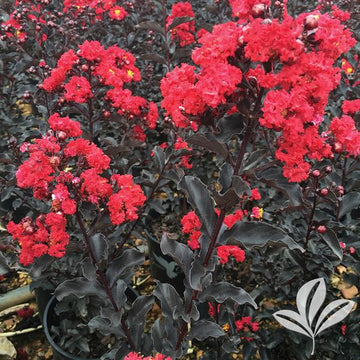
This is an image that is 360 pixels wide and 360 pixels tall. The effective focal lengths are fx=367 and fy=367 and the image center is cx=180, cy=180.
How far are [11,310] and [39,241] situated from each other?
1526mm

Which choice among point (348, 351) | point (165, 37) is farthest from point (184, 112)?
point (165, 37)

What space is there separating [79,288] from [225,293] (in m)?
0.67

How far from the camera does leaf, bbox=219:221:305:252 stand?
1.28 m

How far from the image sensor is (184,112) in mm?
1267

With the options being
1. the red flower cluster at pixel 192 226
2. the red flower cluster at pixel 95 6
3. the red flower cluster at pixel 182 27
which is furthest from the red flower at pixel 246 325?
the red flower cluster at pixel 95 6

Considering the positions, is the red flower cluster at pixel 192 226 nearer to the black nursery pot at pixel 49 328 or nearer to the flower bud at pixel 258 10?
the black nursery pot at pixel 49 328

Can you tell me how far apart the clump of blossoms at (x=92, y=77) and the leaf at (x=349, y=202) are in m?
1.27

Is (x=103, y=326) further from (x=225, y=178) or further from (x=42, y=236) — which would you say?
(x=225, y=178)

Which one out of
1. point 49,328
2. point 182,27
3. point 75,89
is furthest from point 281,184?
point 182,27

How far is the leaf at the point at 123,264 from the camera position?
1687mm

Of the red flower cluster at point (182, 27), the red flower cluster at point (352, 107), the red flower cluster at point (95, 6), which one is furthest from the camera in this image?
the red flower cluster at point (95, 6)

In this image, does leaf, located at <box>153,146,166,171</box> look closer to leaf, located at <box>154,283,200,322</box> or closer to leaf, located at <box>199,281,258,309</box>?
leaf, located at <box>154,283,200,322</box>

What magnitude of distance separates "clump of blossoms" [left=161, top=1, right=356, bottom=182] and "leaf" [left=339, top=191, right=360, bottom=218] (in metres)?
0.73

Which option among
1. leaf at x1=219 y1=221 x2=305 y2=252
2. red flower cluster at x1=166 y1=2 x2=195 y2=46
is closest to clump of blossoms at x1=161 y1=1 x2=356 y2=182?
leaf at x1=219 y1=221 x2=305 y2=252
